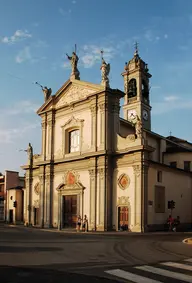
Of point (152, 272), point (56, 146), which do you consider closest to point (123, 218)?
point (56, 146)

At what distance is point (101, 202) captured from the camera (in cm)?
3138

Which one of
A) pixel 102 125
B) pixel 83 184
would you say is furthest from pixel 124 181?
pixel 102 125

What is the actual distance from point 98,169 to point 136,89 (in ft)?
89.9

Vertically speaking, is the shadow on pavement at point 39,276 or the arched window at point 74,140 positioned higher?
the arched window at point 74,140

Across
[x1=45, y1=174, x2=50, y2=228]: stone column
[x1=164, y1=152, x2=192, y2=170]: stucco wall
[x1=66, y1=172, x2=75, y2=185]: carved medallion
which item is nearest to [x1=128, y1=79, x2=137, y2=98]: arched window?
[x1=164, y1=152, x2=192, y2=170]: stucco wall

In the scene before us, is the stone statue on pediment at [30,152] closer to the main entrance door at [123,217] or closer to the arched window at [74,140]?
the arched window at [74,140]

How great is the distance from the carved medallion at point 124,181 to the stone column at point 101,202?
1.56m

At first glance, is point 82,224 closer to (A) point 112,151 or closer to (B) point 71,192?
(B) point 71,192

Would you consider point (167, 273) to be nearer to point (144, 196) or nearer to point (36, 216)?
point (144, 196)

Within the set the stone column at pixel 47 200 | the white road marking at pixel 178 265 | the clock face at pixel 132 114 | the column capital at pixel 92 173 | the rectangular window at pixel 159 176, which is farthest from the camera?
the clock face at pixel 132 114

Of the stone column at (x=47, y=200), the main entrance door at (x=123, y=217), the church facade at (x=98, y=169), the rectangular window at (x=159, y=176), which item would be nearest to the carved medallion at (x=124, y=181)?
the church facade at (x=98, y=169)

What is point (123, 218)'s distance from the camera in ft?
101

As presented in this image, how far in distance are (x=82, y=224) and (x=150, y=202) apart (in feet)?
21.6

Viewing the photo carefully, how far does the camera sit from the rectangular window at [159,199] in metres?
31.2
